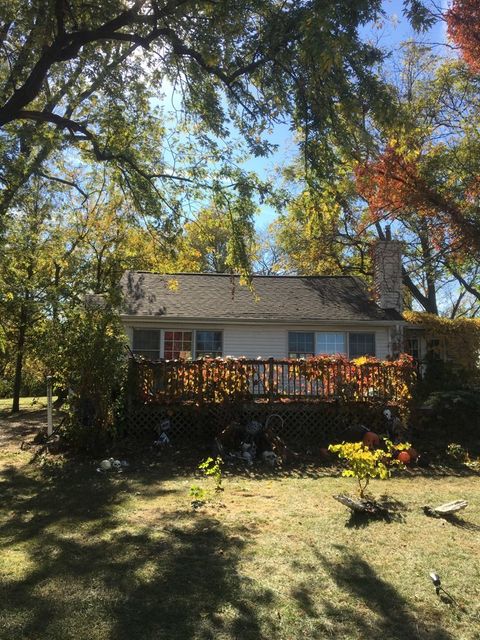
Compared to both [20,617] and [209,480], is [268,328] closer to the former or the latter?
[209,480]

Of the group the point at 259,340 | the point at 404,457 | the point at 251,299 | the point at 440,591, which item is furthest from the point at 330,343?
the point at 440,591

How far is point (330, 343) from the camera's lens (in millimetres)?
15500

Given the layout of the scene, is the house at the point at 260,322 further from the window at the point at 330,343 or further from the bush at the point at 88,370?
the bush at the point at 88,370

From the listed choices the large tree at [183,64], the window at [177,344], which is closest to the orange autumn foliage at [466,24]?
the large tree at [183,64]

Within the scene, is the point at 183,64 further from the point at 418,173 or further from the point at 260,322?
the point at 260,322

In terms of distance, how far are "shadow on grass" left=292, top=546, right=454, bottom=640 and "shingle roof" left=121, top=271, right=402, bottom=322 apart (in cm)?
1050

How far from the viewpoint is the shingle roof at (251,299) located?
15203 millimetres

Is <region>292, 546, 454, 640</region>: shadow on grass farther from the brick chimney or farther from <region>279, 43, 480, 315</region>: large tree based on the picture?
the brick chimney

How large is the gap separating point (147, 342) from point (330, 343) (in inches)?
209

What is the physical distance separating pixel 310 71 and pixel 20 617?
620cm

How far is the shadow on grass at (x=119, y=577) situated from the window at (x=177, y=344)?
8.55 m

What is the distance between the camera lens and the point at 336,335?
15.6 meters

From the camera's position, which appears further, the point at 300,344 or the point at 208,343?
the point at 300,344

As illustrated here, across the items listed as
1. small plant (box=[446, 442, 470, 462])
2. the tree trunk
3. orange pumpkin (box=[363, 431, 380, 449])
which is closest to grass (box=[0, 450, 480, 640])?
orange pumpkin (box=[363, 431, 380, 449])
